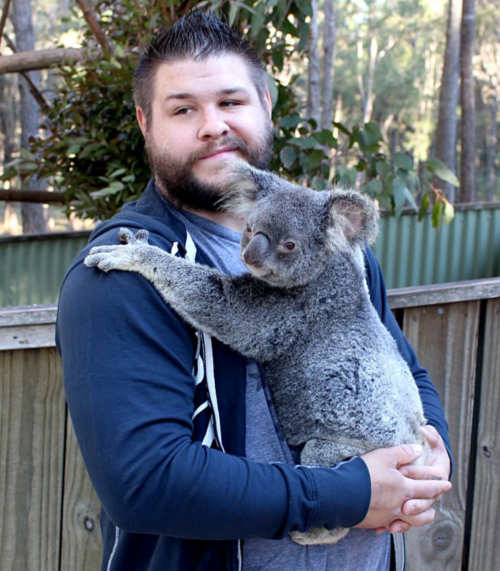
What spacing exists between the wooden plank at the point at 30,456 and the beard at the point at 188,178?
23.1 inches

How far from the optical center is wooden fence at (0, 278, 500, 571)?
1.73 meters

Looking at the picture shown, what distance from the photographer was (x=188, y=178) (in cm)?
154

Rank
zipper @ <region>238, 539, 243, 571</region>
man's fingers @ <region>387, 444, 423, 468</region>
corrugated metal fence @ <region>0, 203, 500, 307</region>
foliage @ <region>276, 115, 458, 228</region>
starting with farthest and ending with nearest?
corrugated metal fence @ <region>0, 203, 500, 307</region>
foliage @ <region>276, 115, 458, 228</region>
man's fingers @ <region>387, 444, 423, 468</region>
zipper @ <region>238, 539, 243, 571</region>

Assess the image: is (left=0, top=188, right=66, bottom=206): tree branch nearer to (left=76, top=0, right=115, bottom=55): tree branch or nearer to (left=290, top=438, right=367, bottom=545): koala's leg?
(left=76, top=0, right=115, bottom=55): tree branch

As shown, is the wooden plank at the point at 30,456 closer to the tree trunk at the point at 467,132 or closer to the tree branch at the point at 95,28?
→ the tree branch at the point at 95,28

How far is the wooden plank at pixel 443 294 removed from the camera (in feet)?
6.73

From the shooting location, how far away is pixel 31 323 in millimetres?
1688

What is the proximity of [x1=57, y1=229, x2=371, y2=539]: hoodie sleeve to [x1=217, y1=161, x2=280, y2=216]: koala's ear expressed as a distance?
495mm

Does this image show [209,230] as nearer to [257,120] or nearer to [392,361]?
[257,120]

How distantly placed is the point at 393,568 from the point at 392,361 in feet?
A: 1.85

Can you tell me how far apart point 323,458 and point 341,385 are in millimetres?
167

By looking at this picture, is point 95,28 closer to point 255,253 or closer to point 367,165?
point 367,165

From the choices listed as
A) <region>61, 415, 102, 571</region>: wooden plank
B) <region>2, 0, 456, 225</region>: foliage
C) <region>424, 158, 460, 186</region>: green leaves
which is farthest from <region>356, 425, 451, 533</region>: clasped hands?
<region>424, 158, 460, 186</region>: green leaves

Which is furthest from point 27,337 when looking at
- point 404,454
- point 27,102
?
point 27,102
